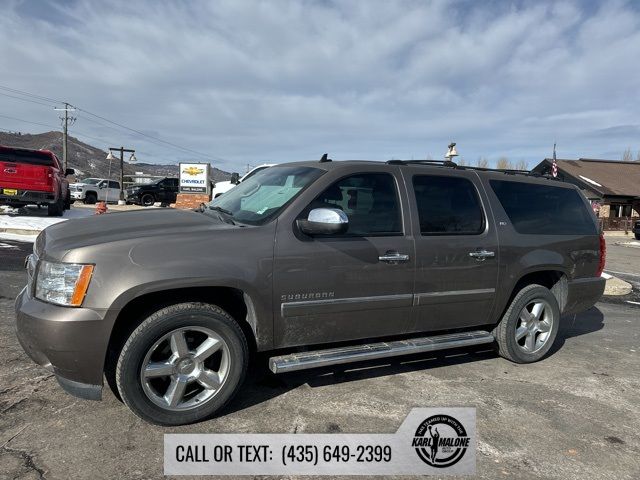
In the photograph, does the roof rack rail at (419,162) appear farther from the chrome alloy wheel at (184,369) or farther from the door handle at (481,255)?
Result: the chrome alloy wheel at (184,369)

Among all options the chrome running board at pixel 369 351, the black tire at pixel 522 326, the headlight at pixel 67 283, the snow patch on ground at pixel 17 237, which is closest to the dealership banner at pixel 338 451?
the chrome running board at pixel 369 351

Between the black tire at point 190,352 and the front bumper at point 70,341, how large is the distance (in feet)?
0.51

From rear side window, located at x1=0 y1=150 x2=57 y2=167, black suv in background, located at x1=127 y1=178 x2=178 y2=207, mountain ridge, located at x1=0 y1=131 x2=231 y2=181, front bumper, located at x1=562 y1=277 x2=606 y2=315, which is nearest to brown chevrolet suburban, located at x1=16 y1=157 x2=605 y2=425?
front bumper, located at x1=562 y1=277 x2=606 y2=315

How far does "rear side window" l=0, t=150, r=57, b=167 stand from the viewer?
13438 millimetres

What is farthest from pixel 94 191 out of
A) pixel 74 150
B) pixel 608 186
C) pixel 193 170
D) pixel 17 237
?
pixel 74 150

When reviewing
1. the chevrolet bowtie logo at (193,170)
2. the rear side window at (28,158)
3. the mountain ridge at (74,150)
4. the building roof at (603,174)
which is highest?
the mountain ridge at (74,150)

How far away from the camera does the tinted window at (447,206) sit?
3947 millimetres

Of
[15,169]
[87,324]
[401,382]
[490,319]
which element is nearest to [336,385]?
[401,382]

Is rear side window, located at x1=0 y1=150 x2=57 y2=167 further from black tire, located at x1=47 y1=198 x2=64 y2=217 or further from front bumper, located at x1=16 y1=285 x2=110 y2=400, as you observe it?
front bumper, located at x1=16 y1=285 x2=110 y2=400

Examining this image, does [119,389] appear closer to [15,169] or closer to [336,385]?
[336,385]

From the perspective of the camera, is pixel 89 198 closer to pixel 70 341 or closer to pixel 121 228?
pixel 121 228

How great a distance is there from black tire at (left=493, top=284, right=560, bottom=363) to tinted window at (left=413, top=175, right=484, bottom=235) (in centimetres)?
89

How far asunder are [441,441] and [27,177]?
14350 mm

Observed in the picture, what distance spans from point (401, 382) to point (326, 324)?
1012 millimetres
